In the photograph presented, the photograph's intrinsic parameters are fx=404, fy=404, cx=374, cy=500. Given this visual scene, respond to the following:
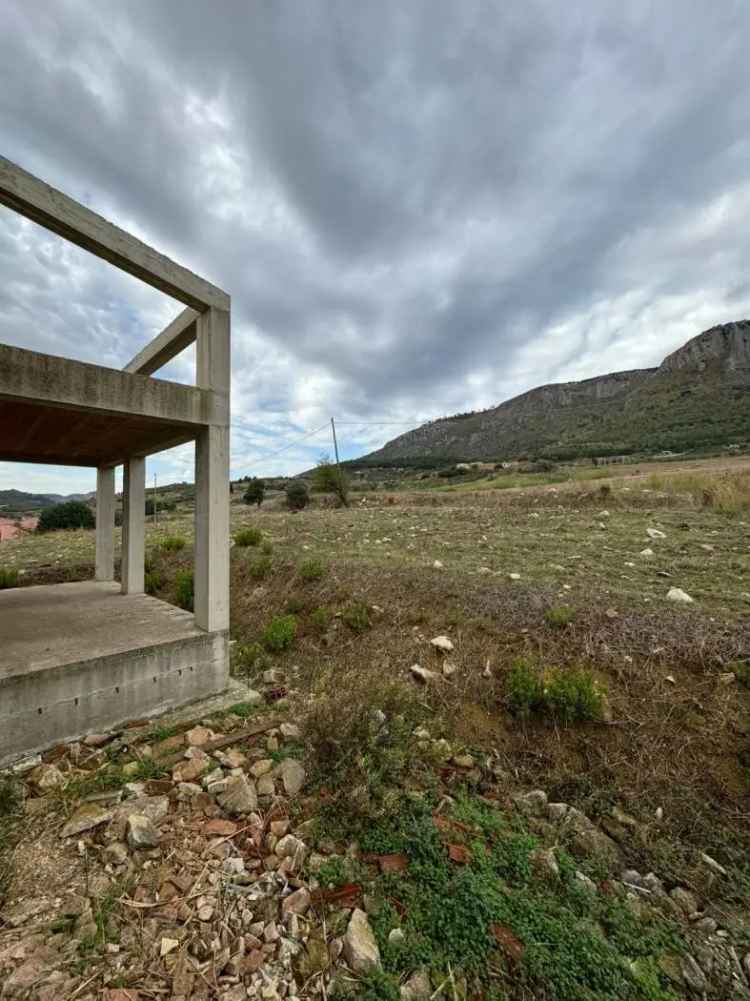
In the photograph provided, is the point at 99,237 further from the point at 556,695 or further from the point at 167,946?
the point at 556,695

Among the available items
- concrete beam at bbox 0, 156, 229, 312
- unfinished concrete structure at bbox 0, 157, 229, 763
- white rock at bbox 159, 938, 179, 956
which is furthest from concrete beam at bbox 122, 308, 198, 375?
white rock at bbox 159, 938, 179, 956

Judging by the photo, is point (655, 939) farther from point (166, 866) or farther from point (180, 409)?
point (180, 409)

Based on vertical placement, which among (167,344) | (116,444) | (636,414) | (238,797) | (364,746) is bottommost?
(238,797)

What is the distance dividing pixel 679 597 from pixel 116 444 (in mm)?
7462

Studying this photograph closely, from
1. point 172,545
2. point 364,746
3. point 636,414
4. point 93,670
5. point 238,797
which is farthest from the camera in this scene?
point 636,414

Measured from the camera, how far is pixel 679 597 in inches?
193

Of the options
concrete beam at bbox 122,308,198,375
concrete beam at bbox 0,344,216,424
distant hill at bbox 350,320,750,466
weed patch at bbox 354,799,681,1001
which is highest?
distant hill at bbox 350,320,750,466

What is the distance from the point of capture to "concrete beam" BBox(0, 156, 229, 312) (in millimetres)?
3111

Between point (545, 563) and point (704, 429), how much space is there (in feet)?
153

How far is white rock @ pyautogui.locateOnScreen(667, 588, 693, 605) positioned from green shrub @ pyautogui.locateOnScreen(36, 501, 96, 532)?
21.2m

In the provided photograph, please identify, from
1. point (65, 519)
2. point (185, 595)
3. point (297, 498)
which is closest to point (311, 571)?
point (185, 595)

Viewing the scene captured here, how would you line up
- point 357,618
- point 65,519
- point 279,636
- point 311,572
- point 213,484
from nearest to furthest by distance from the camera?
1. point 213,484
2. point 279,636
3. point 357,618
4. point 311,572
5. point 65,519

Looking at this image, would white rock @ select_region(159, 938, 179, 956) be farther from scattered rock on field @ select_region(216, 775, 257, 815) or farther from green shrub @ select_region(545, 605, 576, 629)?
green shrub @ select_region(545, 605, 576, 629)

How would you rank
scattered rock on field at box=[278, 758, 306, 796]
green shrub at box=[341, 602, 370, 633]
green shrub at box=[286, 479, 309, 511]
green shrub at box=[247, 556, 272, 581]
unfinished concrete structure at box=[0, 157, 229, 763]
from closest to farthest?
scattered rock on field at box=[278, 758, 306, 796] < unfinished concrete structure at box=[0, 157, 229, 763] < green shrub at box=[341, 602, 370, 633] < green shrub at box=[247, 556, 272, 581] < green shrub at box=[286, 479, 309, 511]
